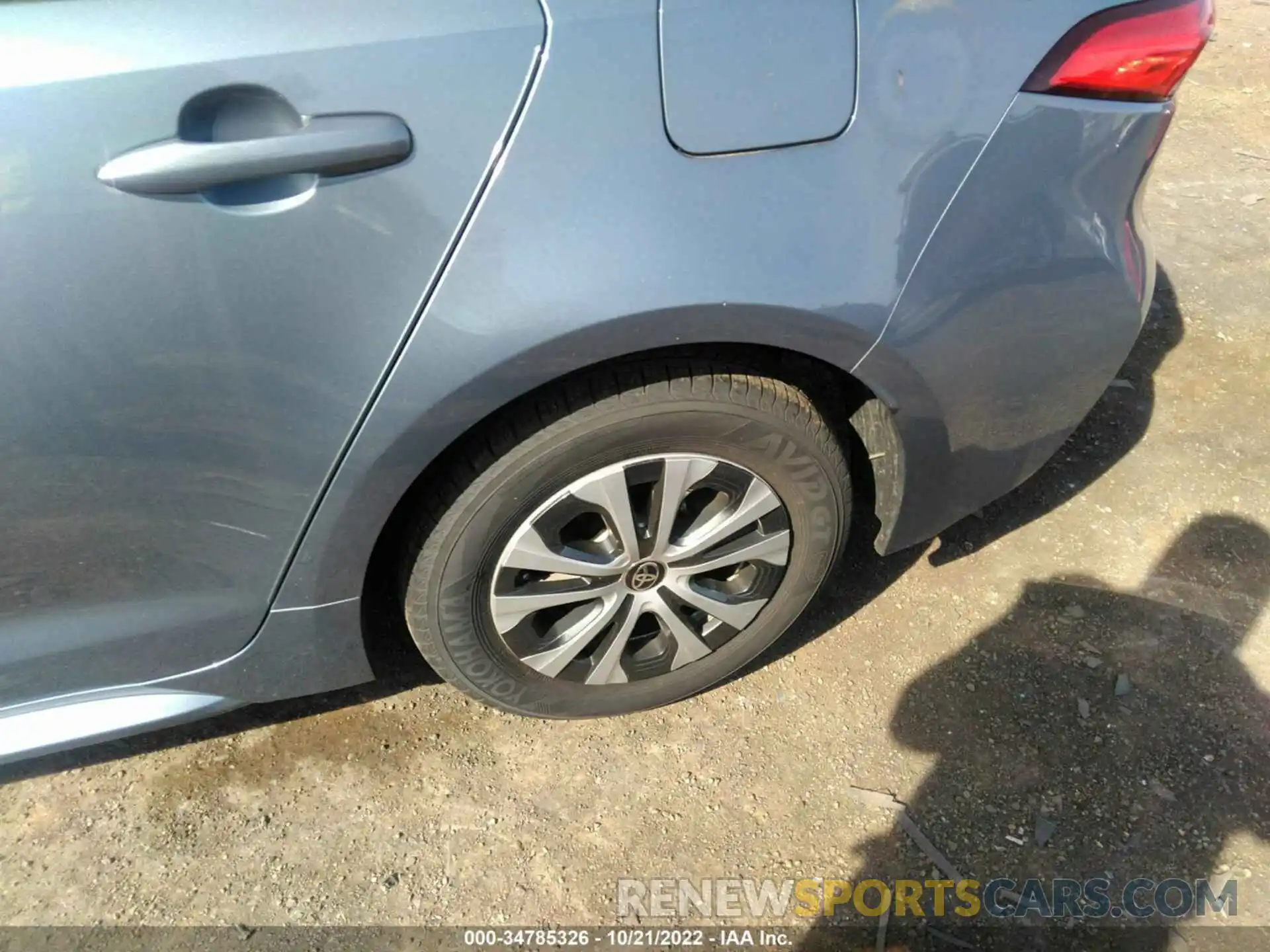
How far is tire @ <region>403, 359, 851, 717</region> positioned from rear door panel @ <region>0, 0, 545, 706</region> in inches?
11.3

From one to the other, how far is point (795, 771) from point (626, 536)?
0.67 meters

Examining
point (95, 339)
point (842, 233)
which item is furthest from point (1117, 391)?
point (95, 339)

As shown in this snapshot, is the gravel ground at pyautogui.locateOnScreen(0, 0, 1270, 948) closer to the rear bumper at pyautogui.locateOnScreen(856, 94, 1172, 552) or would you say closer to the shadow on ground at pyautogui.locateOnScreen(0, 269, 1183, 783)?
the shadow on ground at pyautogui.locateOnScreen(0, 269, 1183, 783)

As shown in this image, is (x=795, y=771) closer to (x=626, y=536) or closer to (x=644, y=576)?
(x=644, y=576)

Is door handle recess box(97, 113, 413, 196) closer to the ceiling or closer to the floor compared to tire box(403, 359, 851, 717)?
closer to the ceiling

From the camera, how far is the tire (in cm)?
158

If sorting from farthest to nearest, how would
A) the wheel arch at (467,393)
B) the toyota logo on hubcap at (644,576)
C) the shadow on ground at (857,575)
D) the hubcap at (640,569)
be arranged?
1. the shadow on ground at (857,575)
2. the toyota logo on hubcap at (644,576)
3. the hubcap at (640,569)
4. the wheel arch at (467,393)

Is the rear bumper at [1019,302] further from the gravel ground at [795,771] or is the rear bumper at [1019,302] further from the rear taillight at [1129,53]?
the gravel ground at [795,771]

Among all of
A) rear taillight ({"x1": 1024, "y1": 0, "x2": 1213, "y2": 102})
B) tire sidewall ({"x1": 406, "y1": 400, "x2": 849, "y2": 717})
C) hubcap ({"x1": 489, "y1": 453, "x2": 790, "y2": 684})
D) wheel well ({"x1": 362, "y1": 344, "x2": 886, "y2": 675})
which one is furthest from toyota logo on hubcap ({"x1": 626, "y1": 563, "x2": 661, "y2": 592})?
rear taillight ({"x1": 1024, "y1": 0, "x2": 1213, "y2": 102})

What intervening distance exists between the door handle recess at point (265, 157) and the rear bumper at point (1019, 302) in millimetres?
827

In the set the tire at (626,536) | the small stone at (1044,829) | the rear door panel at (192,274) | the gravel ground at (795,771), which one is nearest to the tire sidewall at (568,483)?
the tire at (626,536)

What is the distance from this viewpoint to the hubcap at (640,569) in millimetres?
1676

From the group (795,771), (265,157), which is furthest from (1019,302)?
(265,157)

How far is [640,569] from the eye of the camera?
178cm
